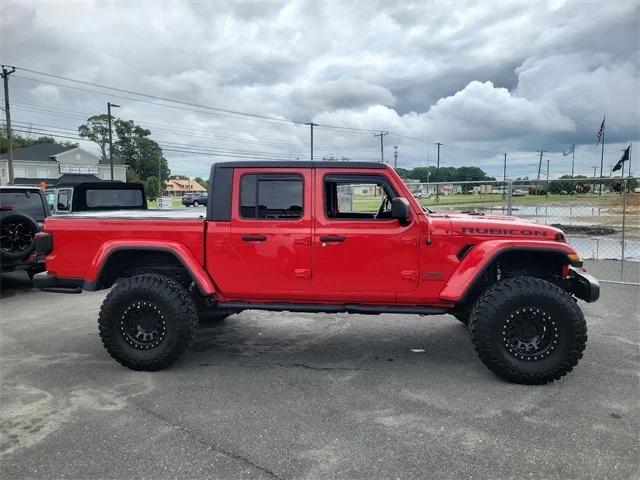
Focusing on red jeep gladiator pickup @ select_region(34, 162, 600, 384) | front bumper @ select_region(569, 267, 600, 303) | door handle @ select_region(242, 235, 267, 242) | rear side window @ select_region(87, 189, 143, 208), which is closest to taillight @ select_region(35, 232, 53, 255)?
red jeep gladiator pickup @ select_region(34, 162, 600, 384)

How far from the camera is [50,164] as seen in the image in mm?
57438

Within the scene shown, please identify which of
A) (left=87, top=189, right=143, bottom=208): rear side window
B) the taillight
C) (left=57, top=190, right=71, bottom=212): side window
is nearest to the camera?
the taillight

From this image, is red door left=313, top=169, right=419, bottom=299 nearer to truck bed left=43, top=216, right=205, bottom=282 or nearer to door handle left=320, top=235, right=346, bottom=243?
door handle left=320, top=235, right=346, bottom=243

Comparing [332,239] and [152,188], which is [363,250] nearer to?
[332,239]

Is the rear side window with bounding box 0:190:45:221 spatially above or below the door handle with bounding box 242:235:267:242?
above

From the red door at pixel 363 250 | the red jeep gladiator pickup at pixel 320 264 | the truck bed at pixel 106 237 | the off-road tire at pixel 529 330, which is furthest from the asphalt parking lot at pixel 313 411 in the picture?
the truck bed at pixel 106 237

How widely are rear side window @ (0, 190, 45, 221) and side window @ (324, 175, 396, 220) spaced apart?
6118mm

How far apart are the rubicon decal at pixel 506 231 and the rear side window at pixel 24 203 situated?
7389 millimetres

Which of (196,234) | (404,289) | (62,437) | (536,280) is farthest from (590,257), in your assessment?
(62,437)

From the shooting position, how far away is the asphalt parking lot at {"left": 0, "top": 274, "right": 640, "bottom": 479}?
8.76 feet

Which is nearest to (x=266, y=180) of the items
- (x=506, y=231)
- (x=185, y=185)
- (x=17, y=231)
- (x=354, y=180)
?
(x=354, y=180)

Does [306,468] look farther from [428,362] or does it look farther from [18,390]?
[18,390]

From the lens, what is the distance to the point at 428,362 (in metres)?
4.34

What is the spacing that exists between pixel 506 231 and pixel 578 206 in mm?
4848
